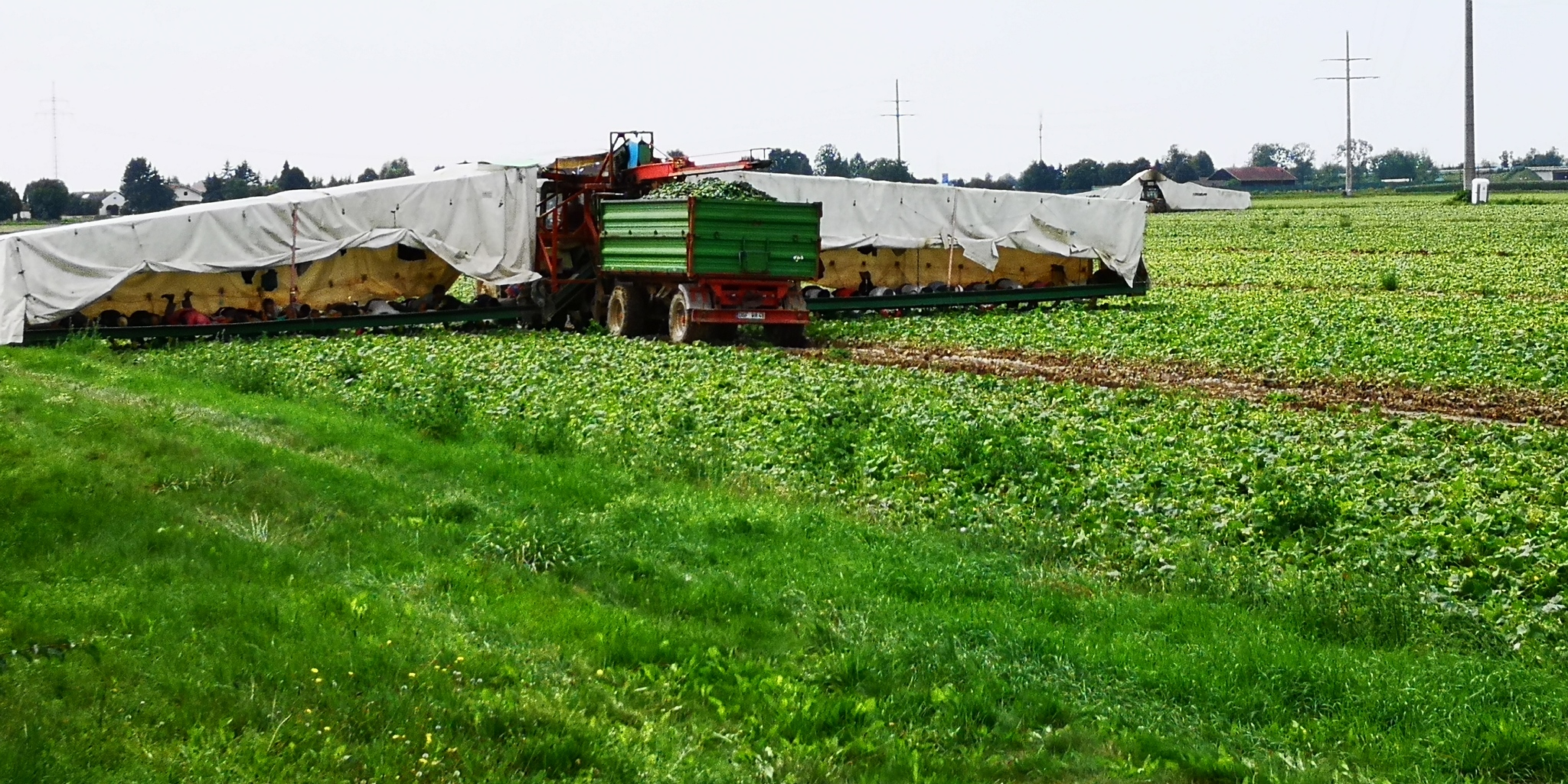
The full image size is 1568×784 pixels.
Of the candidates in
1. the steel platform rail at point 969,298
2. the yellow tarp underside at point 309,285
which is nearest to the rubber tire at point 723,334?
the steel platform rail at point 969,298

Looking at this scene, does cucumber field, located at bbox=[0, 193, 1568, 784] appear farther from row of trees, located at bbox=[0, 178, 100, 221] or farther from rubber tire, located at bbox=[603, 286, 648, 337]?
row of trees, located at bbox=[0, 178, 100, 221]

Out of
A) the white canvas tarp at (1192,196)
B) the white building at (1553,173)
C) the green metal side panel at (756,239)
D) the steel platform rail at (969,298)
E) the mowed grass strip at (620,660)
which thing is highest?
the white building at (1553,173)

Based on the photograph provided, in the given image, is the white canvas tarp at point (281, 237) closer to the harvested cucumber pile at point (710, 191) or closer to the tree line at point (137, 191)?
the harvested cucumber pile at point (710, 191)

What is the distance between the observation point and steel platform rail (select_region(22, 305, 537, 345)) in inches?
974

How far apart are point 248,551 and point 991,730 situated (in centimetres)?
415

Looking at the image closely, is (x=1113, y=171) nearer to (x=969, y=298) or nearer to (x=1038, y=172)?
(x=1038, y=172)

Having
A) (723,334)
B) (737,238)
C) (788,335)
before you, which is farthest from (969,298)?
A: (737,238)

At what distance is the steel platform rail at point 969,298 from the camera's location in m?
30.3

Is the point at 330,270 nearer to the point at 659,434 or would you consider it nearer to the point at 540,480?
the point at 659,434

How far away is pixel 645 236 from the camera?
25766 mm

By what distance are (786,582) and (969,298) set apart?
75.3 ft

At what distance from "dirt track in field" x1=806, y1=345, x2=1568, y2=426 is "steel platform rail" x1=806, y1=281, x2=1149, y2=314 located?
5592 mm

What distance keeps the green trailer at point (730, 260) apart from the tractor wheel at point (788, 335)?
0.5 inches

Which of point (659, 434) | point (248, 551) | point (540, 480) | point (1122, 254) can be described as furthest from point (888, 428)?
point (1122, 254)
